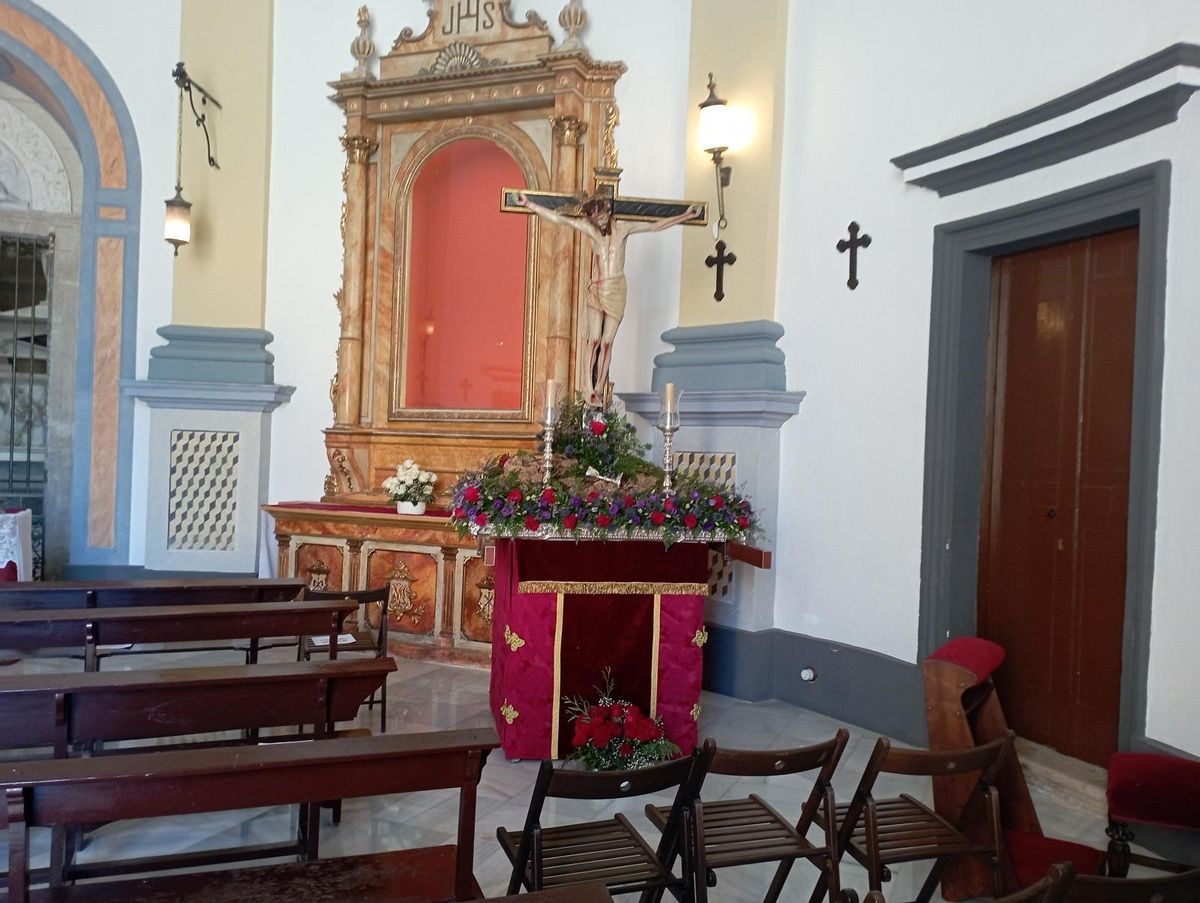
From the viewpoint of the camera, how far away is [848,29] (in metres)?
5.36

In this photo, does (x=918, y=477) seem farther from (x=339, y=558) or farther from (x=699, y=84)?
(x=339, y=558)

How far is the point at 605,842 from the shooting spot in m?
2.63

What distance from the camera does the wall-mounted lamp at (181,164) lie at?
6.80 m

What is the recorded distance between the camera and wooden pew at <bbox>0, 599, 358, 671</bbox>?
3.57 metres

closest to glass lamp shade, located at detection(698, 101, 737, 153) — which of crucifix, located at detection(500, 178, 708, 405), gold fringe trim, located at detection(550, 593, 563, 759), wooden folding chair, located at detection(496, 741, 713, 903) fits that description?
crucifix, located at detection(500, 178, 708, 405)

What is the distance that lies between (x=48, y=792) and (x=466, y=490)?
7.89 feet

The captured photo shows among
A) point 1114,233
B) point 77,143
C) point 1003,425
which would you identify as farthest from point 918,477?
point 77,143

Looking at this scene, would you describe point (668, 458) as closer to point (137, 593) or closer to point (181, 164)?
point (137, 593)

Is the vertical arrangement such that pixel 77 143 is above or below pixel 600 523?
above

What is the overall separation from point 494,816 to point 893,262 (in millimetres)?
3433

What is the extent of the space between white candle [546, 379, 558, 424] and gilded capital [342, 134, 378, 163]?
3.55 meters

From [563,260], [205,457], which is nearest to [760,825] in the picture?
[563,260]

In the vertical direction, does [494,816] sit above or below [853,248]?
below

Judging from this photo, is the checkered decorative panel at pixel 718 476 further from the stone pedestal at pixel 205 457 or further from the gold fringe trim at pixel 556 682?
the stone pedestal at pixel 205 457
